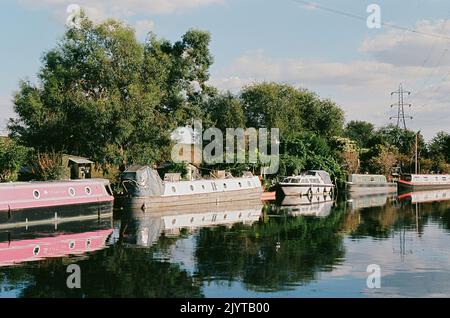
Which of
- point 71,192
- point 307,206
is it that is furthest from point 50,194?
point 307,206

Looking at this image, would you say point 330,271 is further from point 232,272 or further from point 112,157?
point 112,157

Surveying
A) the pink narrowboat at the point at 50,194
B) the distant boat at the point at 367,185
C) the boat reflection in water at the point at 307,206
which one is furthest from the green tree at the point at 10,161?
the distant boat at the point at 367,185

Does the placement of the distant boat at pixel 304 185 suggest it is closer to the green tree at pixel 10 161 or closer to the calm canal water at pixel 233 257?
the calm canal water at pixel 233 257

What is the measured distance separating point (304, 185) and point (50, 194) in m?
28.2

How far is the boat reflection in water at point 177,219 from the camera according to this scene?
2875cm

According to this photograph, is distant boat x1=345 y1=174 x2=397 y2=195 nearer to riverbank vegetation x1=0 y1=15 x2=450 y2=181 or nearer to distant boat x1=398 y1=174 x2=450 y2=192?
distant boat x1=398 y1=174 x2=450 y2=192

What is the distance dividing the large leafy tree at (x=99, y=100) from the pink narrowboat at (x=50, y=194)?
862 centimetres

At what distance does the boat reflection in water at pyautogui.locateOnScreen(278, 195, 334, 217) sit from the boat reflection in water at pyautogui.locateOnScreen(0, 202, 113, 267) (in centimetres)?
1388

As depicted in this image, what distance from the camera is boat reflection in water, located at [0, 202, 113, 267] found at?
22.8 m

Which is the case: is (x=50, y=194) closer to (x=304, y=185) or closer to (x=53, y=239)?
(x=53, y=239)

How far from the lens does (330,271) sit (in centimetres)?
1936
